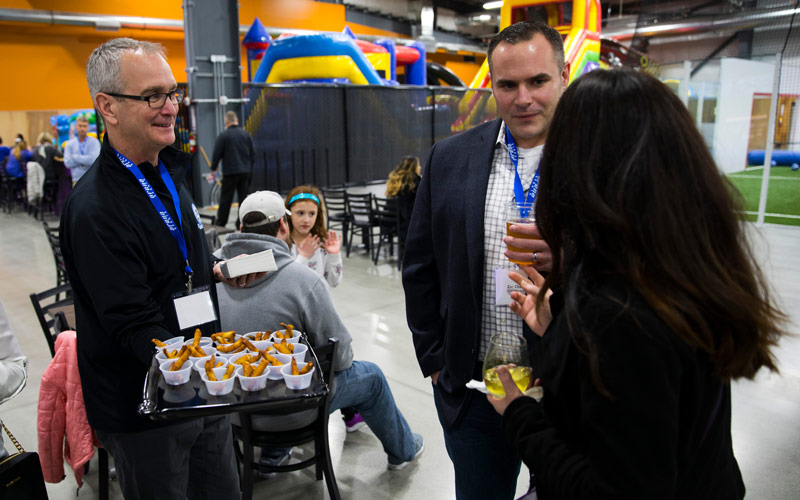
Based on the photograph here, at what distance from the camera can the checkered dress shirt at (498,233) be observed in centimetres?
153

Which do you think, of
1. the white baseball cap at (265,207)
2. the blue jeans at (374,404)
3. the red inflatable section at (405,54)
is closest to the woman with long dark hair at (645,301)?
the blue jeans at (374,404)

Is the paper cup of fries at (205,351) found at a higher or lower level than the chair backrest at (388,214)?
higher

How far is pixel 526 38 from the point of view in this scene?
60.2 inches

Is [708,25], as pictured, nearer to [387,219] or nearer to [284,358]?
[387,219]

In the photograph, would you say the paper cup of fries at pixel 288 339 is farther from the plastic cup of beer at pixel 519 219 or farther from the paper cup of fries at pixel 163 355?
the plastic cup of beer at pixel 519 219

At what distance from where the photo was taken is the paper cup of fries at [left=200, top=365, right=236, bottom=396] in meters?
1.45

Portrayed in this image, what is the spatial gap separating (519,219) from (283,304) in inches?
49.8

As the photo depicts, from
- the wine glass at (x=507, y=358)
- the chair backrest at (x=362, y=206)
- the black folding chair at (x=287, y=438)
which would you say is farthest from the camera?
the chair backrest at (x=362, y=206)

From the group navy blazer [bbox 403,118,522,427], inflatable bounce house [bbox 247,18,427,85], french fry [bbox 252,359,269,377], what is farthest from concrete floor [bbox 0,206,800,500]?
inflatable bounce house [bbox 247,18,427,85]

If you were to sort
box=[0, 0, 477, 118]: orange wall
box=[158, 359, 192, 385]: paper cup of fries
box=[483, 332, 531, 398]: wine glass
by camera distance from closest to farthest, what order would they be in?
box=[483, 332, 531, 398]: wine glass → box=[158, 359, 192, 385]: paper cup of fries → box=[0, 0, 477, 118]: orange wall

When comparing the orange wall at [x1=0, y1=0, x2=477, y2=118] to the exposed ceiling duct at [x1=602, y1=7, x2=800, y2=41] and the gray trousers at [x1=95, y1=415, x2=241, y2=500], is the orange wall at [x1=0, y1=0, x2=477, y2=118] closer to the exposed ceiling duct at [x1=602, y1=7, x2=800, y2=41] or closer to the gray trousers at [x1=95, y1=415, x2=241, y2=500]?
the exposed ceiling duct at [x1=602, y1=7, x2=800, y2=41]

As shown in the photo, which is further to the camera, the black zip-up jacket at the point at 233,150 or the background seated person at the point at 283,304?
the black zip-up jacket at the point at 233,150

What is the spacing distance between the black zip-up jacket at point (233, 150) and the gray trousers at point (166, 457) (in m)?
6.93

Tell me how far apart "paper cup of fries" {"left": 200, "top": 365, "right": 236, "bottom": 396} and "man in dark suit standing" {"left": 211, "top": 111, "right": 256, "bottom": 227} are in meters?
7.01
